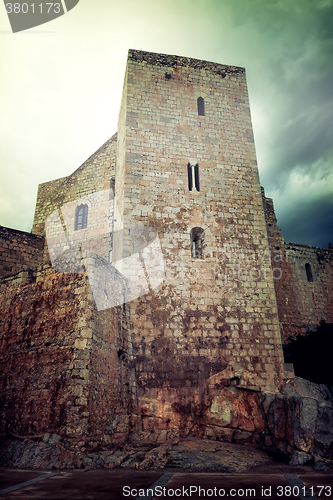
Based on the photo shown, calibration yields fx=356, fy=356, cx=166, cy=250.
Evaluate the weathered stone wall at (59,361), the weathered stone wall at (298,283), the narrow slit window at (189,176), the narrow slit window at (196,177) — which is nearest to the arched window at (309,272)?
the weathered stone wall at (298,283)

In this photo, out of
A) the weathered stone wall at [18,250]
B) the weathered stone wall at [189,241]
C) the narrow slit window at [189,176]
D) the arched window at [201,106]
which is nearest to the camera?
the weathered stone wall at [189,241]

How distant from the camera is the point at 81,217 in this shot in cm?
1583

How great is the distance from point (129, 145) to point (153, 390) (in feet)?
24.8

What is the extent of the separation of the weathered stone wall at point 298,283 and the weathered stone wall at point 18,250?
1049cm

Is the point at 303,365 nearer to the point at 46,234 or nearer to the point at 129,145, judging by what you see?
the point at 129,145

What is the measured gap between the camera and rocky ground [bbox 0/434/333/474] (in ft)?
20.7

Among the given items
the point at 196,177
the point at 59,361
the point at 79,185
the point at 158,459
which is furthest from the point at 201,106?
the point at 158,459

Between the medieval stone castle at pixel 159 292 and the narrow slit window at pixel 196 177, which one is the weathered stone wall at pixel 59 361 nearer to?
the medieval stone castle at pixel 159 292

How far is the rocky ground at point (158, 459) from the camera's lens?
6324mm

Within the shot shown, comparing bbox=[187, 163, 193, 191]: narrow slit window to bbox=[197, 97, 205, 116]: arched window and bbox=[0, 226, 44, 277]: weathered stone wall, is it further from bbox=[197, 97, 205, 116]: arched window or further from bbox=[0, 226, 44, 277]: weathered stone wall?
bbox=[0, 226, 44, 277]: weathered stone wall

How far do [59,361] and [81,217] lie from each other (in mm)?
9472

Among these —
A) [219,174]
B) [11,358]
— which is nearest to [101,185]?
[219,174]

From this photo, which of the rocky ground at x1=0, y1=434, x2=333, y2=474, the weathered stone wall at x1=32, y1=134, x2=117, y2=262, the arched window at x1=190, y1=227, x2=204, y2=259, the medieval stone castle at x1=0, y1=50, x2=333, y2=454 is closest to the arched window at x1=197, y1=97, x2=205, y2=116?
the medieval stone castle at x1=0, y1=50, x2=333, y2=454

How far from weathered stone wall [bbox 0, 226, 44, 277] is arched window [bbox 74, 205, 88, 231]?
5.58ft
